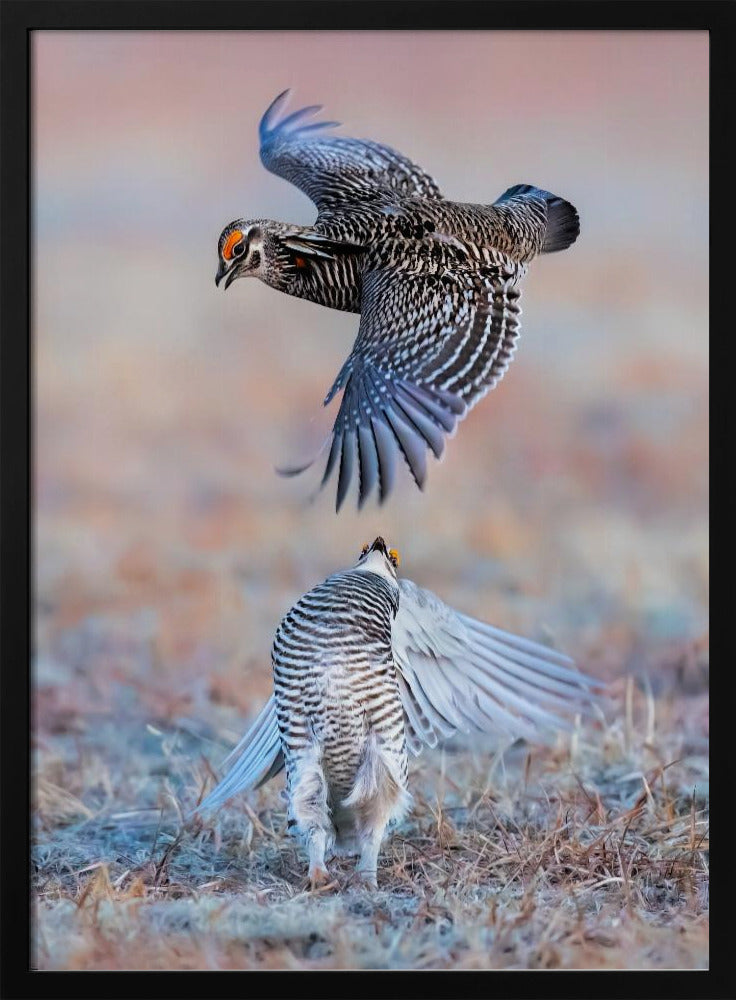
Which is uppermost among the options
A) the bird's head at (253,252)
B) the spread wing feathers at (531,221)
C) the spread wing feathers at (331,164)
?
the spread wing feathers at (331,164)

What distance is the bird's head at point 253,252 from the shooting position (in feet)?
9.23

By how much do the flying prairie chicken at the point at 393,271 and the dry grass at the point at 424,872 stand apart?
681 mm

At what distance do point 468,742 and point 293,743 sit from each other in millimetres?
993

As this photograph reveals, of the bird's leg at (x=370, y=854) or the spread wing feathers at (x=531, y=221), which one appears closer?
the bird's leg at (x=370, y=854)

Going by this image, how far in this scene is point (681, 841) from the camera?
2.88 meters

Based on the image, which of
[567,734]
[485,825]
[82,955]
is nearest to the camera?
[82,955]

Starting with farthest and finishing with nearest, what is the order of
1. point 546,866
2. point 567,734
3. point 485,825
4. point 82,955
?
point 567,734, point 485,825, point 546,866, point 82,955

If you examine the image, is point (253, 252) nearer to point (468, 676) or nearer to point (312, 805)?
point (468, 676)

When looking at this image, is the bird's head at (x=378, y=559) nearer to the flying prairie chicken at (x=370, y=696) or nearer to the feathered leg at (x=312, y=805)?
the flying prairie chicken at (x=370, y=696)

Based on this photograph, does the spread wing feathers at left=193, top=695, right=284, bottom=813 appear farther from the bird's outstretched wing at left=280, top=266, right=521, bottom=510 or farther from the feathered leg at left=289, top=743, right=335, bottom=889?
the bird's outstretched wing at left=280, top=266, right=521, bottom=510

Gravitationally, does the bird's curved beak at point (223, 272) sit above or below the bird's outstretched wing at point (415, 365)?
above

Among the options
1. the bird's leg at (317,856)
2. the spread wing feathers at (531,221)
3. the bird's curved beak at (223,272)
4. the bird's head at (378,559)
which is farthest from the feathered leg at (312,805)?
the spread wing feathers at (531,221)
